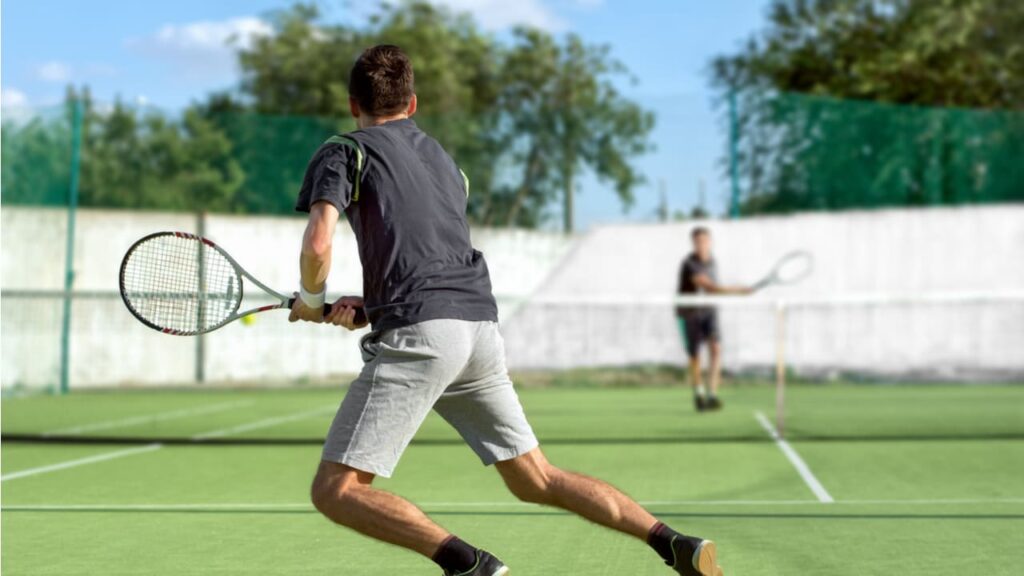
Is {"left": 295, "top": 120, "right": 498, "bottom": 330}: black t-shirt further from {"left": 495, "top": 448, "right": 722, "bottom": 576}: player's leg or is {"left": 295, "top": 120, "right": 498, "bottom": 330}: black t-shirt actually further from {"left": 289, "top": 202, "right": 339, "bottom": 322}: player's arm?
{"left": 495, "top": 448, "right": 722, "bottom": 576}: player's leg

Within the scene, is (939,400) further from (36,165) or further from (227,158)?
(36,165)

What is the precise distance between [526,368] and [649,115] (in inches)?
Result: 148

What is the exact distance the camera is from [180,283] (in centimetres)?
577

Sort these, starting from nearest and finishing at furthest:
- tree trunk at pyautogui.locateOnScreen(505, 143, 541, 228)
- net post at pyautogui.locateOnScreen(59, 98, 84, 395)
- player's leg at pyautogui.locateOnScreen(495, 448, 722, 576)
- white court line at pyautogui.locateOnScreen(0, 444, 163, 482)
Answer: player's leg at pyautogui.locateOnScreen(495, 448, 722, 576) < white court line at pyautogui.locateOnScreen(0, 444, 163, 482) < net post at pyautogui.locateOnScreen(59, 98, 84, 395) < tree trunk at pyautogui.locateOnScreen(505, 143, 541, 228)

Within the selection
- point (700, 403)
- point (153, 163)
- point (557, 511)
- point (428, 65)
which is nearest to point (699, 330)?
point (700, 403)

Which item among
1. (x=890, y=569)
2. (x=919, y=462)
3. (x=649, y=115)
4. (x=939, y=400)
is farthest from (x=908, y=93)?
(x=890, y=569)

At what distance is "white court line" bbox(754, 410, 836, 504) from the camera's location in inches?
322

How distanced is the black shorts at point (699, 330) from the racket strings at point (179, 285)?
31.1ft

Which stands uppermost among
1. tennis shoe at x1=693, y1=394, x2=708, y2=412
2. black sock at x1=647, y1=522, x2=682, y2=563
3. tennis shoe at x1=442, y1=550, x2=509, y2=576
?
black sock at x1=647, y1=522, x2=682, y2=563

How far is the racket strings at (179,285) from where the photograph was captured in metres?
5.52

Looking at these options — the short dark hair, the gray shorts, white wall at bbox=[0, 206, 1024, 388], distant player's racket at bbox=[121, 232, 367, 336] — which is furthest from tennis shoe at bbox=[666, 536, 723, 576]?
white wall at bbox=[0, 206, 1024, 388]

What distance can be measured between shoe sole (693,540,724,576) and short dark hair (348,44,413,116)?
162 cm

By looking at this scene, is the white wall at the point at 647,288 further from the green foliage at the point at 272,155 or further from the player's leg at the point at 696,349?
the player's leg at the point at 696,349

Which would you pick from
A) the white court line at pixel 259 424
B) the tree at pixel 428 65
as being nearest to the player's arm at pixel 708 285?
the white court line at pixel 259 424
